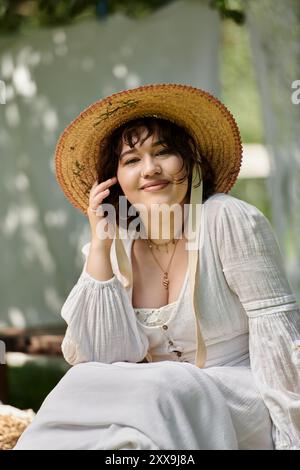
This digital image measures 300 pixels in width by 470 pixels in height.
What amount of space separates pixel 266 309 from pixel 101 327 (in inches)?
19.1

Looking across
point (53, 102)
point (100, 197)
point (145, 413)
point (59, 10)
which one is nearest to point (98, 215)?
point (100, 197)

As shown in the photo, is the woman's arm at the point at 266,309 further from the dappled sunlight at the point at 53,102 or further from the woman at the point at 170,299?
the dappled sunlight at the point at 53,102

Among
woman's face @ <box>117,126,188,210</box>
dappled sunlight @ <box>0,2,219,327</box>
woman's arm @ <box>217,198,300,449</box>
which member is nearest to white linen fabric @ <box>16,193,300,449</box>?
woman's arm @ <box>217,198,300,449</box>

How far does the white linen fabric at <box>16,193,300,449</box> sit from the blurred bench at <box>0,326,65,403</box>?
167cm

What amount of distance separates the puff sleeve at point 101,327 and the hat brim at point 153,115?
390 millimetres

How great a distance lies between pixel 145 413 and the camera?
191 centimetres

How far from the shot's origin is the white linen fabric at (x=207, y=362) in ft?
6.39

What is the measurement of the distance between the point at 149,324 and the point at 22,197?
105 inches

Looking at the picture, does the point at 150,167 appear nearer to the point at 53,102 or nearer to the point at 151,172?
the point at 151,172

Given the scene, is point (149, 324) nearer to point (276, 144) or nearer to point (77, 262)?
point (276, 144)

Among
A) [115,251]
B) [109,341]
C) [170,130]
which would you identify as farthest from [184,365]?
[170,130]

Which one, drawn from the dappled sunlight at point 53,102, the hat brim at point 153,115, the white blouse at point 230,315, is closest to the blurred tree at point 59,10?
the dappled sunlight at point 53,102

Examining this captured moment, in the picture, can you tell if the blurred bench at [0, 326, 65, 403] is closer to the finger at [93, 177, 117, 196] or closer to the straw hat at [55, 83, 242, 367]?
the straw hat at [55, 83, 242, 367]
